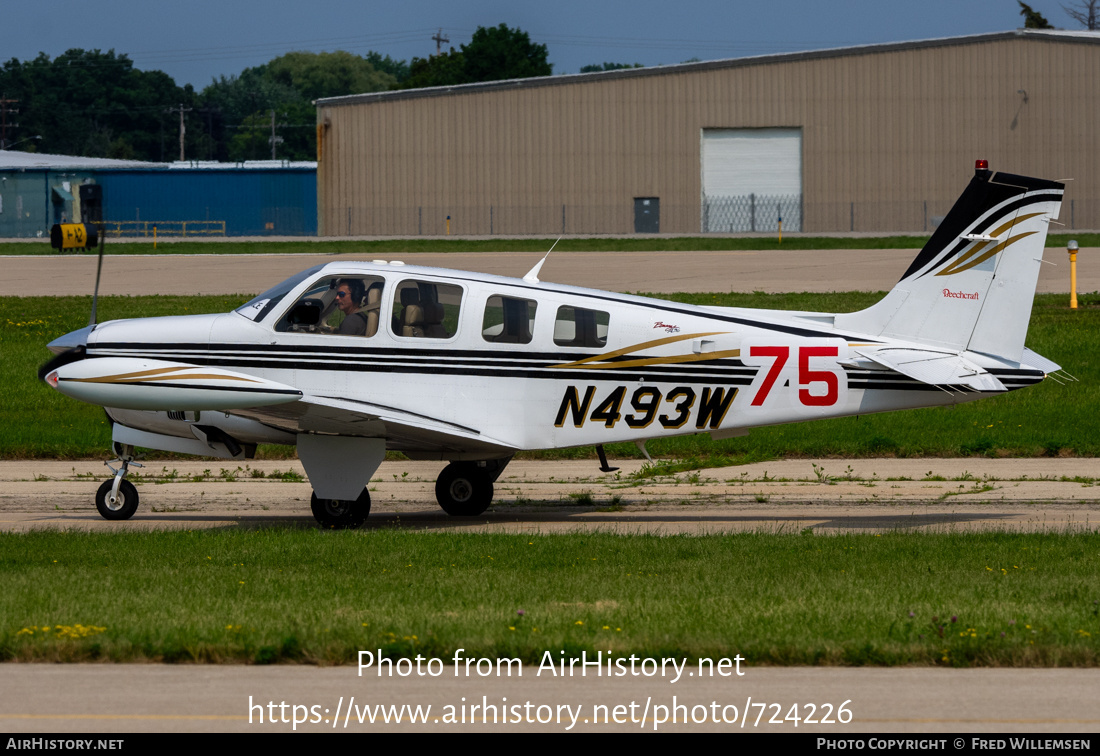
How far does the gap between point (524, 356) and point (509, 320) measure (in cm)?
36

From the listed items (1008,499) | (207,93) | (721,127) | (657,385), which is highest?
(207,93)

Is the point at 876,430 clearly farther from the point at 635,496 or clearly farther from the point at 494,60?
the point at 494,60

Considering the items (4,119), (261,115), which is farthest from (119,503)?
(261,115)

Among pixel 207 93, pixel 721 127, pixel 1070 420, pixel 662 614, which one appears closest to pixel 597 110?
pixel 721 127

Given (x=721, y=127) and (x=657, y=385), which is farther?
(x=721, y=127)

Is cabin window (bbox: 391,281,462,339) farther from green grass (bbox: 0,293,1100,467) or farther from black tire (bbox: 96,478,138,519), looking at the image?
green grass (bbox: 0,293,1100,467)

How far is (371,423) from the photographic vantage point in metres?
11.7

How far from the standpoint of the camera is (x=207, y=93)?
188 meters

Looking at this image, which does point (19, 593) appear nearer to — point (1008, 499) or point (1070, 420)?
point (1008, 499)

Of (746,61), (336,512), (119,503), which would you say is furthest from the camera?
(746,61)

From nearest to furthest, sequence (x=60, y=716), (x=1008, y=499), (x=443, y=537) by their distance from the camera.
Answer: (x=60, y=716) < (x=443, y=537) < (x=1008, y=499)

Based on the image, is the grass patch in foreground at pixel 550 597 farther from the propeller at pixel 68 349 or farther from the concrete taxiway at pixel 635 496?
the propeller at pixel 68 349

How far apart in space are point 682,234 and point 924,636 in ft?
206

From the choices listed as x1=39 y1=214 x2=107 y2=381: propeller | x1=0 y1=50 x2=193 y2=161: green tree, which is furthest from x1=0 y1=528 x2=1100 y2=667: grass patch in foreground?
x1=0 y1=50 x2=193 y2=161: green tree
